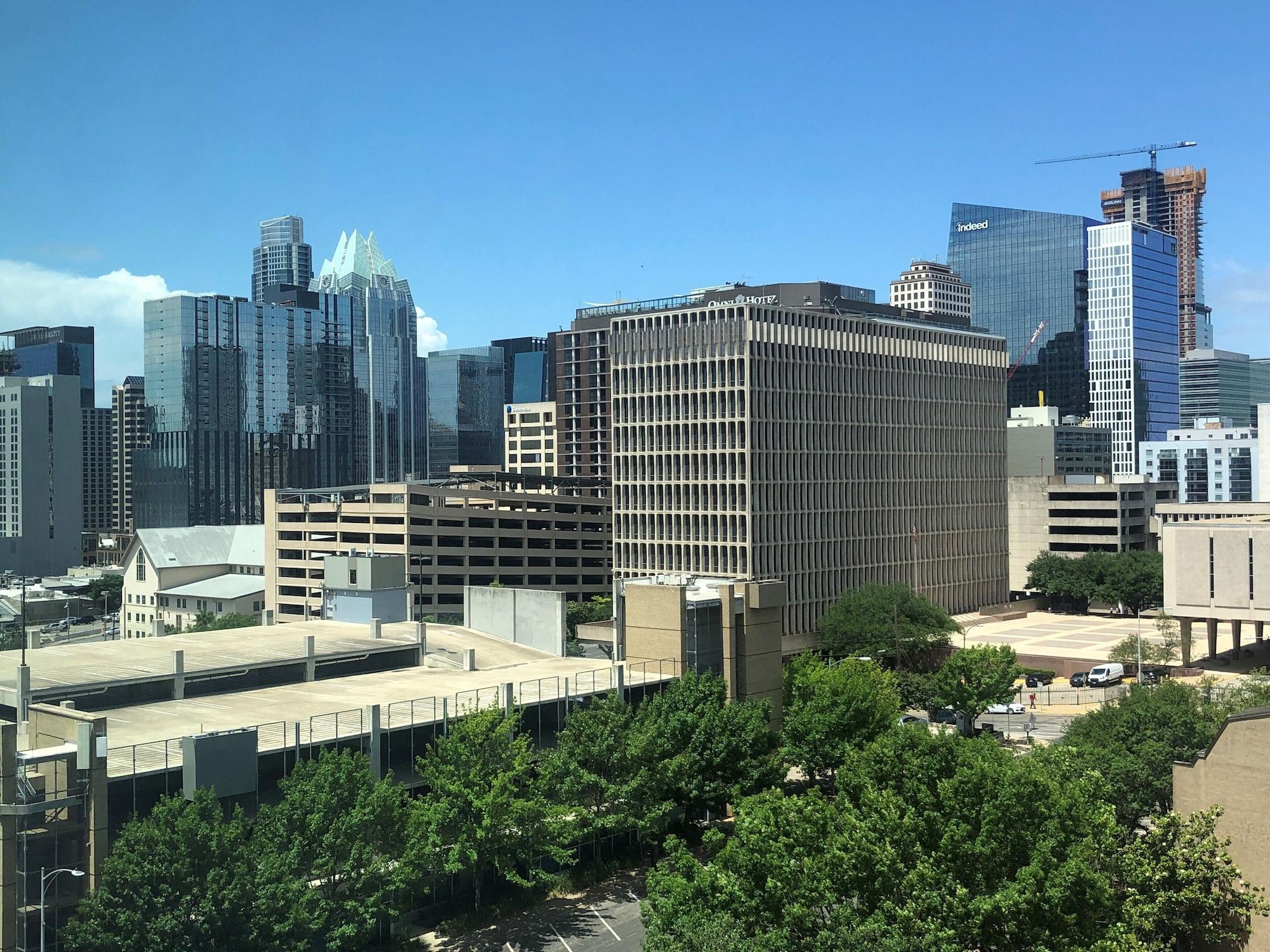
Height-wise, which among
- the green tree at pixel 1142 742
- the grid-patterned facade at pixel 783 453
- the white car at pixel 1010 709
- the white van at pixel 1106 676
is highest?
the grid-patterned facade at pixel 783 453

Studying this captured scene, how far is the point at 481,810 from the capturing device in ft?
172

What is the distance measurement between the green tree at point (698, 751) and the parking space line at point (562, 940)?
7.40 metres

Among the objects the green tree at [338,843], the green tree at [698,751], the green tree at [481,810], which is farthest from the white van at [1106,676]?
the green tree at [338,843]

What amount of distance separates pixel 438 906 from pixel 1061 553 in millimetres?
153912

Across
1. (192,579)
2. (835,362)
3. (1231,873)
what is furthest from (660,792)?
(192,579)

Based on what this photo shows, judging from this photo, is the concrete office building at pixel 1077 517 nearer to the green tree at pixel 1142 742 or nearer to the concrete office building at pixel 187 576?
the concrete office building at pixel 187 576

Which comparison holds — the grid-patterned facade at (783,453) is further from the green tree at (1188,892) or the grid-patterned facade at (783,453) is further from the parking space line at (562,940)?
the green tree at (1188,892)

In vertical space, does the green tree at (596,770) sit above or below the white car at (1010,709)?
above

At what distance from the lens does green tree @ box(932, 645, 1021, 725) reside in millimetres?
90688

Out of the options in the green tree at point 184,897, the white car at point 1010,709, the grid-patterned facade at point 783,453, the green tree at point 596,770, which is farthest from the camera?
the grid-patterned facade at point 783,453

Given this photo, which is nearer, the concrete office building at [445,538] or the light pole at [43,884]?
the light pole at [43,884]

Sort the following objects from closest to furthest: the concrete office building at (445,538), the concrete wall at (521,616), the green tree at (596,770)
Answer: the green tree at (596,770) < the concrete wall at (521,616) < the concrete office building at (445,538)

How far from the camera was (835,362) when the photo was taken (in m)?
144

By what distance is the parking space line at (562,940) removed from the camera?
5108cm
